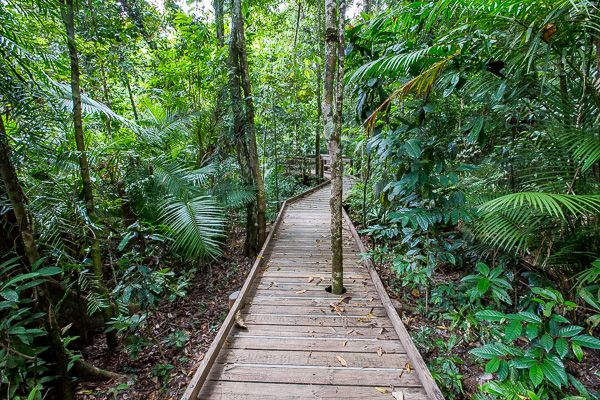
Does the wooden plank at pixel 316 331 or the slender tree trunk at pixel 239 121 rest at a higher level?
the slender tree trunk at pixel 239 121

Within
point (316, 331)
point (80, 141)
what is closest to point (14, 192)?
point (80, 141)

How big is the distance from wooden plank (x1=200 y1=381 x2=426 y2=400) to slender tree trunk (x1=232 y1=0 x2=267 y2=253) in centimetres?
312

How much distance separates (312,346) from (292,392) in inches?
18.0

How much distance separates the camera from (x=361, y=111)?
11.1ft

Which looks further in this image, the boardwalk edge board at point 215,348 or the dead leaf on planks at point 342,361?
the dead leaf on planks at point 342,361

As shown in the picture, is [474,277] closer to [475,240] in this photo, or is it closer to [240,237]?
[475,240]

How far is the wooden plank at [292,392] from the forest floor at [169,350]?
684 mm

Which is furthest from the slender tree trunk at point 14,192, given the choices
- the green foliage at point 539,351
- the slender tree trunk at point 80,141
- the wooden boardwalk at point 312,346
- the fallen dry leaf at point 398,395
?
the green foliage at point 539,351

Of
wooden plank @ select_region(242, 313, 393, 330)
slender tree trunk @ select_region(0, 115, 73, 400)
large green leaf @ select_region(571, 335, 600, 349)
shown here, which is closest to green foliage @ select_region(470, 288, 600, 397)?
large green leaf @ select_region(571, 335, 600, 349)

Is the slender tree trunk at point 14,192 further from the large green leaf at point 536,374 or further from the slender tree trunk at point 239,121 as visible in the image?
the slender tree trunk at point 239,121

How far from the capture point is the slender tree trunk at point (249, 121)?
170 inches

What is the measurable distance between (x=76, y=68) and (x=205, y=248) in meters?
2.16

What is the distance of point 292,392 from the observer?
5.99 feet

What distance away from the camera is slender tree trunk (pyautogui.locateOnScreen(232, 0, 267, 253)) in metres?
4.32
